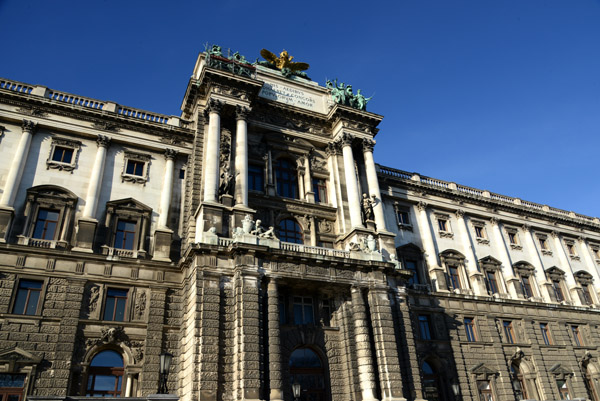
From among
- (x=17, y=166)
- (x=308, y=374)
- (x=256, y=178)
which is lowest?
(x=308, y=374)

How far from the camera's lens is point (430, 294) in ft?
129

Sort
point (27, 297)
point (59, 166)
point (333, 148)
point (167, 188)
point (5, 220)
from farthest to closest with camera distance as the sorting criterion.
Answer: point (333, 148), point (167, 188), point (59, 166), point (5, 220), point (27, 297)

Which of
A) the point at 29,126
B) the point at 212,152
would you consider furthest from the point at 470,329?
the point at 29,126

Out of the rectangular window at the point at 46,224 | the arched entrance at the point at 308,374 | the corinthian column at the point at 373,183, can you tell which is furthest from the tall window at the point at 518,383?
the rectangular window at the point at 46,224

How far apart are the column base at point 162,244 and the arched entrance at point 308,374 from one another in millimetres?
10378

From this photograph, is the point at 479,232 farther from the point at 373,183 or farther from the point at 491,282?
the point at 373,183

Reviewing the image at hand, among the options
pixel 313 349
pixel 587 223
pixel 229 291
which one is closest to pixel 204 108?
pixel 229 291

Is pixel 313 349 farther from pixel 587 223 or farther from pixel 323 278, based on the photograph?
pixel 587 223

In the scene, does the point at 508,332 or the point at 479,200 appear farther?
the point at 479,200

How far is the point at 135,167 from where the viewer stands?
3372 cm

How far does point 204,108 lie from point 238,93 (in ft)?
9.19

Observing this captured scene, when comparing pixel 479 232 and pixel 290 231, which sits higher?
pixel 479 232

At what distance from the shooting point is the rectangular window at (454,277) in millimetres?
42156

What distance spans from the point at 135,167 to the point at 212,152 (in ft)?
19.6
